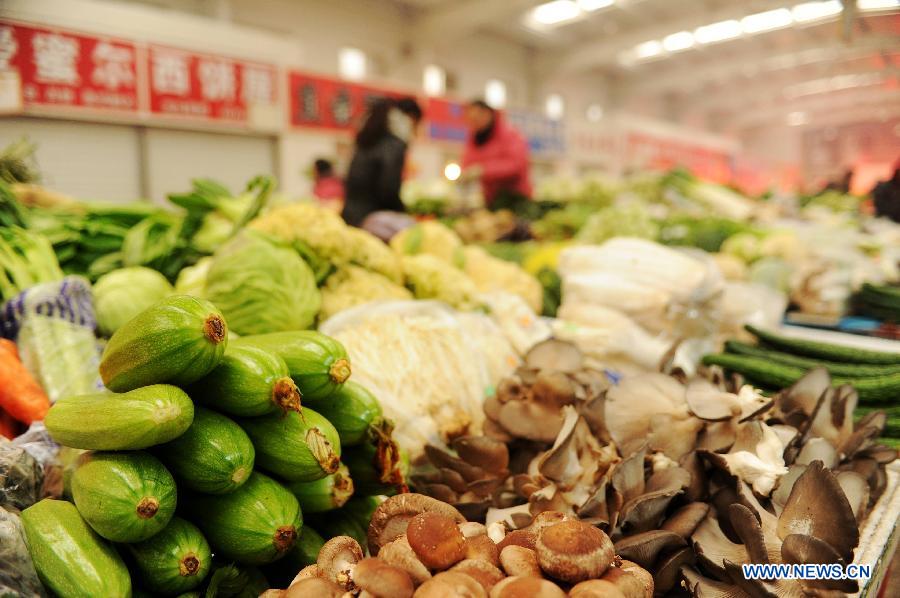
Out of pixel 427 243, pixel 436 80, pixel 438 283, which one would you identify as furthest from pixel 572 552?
pixel 436 80

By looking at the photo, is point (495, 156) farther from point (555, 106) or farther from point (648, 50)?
point (648, 50)

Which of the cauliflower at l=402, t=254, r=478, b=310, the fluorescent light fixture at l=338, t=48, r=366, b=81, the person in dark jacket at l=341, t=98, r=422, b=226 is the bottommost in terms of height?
the cauliflower at l=402, t=254, r=478, b=310

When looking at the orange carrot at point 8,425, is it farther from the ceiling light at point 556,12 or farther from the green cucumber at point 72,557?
the ceiling light at point 556,12

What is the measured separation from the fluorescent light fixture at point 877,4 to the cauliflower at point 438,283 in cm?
319

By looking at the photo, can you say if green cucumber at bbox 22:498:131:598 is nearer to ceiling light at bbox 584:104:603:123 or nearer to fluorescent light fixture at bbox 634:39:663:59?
fluorescent light fixture at bbox 634:39:663:59

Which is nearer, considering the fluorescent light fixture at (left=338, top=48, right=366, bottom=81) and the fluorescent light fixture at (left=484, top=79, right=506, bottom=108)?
the fluorescent light fixture at (left=338, top=48, right=366, bottom=81)

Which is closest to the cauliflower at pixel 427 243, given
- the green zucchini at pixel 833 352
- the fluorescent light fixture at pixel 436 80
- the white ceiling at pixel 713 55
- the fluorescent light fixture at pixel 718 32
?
the green zucchini at pixel 833 352

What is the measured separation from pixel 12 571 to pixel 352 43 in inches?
486

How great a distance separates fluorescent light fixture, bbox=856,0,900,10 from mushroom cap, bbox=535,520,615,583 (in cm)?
407

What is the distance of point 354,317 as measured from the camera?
191 centimetres

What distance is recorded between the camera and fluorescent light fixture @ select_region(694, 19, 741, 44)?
14.9m

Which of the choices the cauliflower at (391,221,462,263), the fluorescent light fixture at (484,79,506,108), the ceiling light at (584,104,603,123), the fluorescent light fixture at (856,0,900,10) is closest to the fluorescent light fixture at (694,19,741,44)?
the ceiling light at (584,104,603,123)

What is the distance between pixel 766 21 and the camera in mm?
14609

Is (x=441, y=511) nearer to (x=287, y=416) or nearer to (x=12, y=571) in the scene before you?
(x=287, y=416)
